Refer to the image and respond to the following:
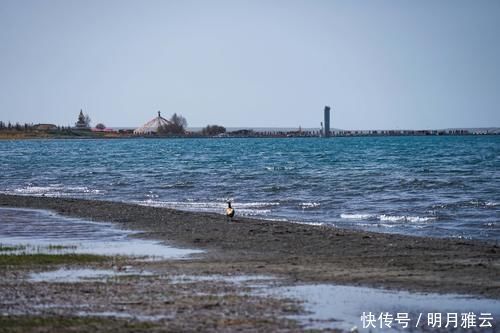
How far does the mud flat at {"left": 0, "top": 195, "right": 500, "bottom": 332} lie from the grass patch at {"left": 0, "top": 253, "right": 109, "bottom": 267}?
0.20 feet

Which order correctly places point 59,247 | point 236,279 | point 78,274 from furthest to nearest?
point 59,247 < point 78,274 < point 236,279

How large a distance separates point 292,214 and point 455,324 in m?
20.1

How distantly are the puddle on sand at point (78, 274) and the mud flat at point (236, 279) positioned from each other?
0.06 ft

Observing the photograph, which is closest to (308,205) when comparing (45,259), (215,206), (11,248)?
(215,206)

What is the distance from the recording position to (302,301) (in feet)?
46.2

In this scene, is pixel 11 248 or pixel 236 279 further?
pixel 11 248

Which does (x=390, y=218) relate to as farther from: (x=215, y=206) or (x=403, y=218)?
(x=215, y=206)

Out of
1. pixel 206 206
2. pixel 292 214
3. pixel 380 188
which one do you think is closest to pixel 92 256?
pixel 292 214

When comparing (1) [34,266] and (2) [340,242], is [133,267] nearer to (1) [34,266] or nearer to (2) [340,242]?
(1) [34,266]

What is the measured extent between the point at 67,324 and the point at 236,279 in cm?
446

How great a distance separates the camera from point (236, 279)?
16125 millimetres

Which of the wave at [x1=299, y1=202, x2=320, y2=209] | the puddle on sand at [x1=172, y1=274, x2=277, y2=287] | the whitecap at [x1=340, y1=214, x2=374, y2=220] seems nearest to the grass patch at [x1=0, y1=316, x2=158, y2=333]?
the puddle on sand at [x1=172, y1=274, x2=277, y2=287]

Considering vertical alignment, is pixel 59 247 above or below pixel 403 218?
above

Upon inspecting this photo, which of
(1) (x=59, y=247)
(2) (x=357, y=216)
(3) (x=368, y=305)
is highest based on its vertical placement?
(3) (x=368, y=305)
